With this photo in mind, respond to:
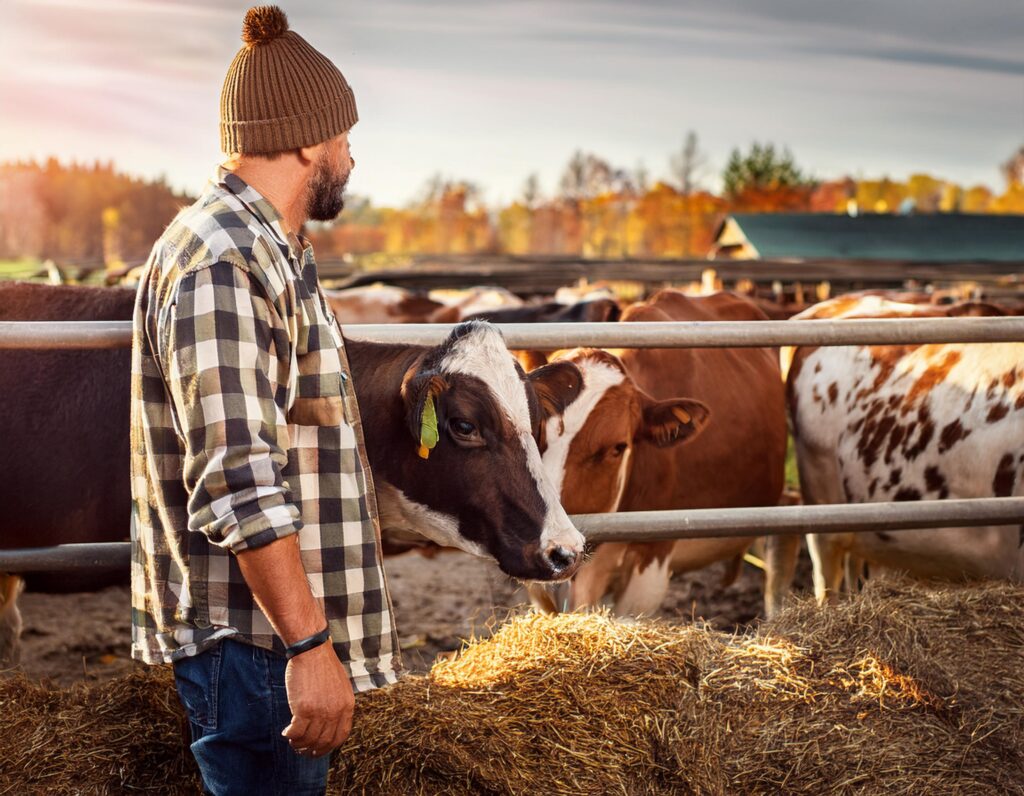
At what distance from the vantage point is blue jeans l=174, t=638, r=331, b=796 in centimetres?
172

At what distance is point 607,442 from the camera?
12.4 feet

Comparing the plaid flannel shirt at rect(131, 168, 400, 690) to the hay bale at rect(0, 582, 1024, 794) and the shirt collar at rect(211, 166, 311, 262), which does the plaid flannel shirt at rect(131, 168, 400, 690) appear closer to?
the shirt collar at rect(211, 166, 311, 262)

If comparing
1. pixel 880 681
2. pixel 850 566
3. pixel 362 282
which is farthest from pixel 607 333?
pixel 362 282

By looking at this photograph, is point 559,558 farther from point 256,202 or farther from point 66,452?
point 66,452

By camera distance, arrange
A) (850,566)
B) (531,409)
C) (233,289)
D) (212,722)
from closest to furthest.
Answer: (233,289), (212,722), (531,409), (850,566)

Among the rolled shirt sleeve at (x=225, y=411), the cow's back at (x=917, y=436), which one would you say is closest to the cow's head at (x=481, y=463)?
the rolled shirt sleeve at (x=225, y=411)

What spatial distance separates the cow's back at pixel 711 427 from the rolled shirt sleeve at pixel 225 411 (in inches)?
109

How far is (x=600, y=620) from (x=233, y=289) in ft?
5.27

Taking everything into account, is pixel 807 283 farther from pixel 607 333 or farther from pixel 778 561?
pixel 607 333

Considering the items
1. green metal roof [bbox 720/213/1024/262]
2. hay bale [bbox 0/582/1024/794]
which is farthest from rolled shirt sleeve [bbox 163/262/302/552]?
green metal roof [bbox 720/213/1024/262]

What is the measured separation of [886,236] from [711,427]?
40.4 meters

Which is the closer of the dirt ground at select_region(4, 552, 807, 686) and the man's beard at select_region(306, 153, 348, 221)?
the man's beard at select_region(306, 153, 348, 221)

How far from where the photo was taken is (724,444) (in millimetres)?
4875

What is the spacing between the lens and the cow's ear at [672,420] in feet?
12.6
